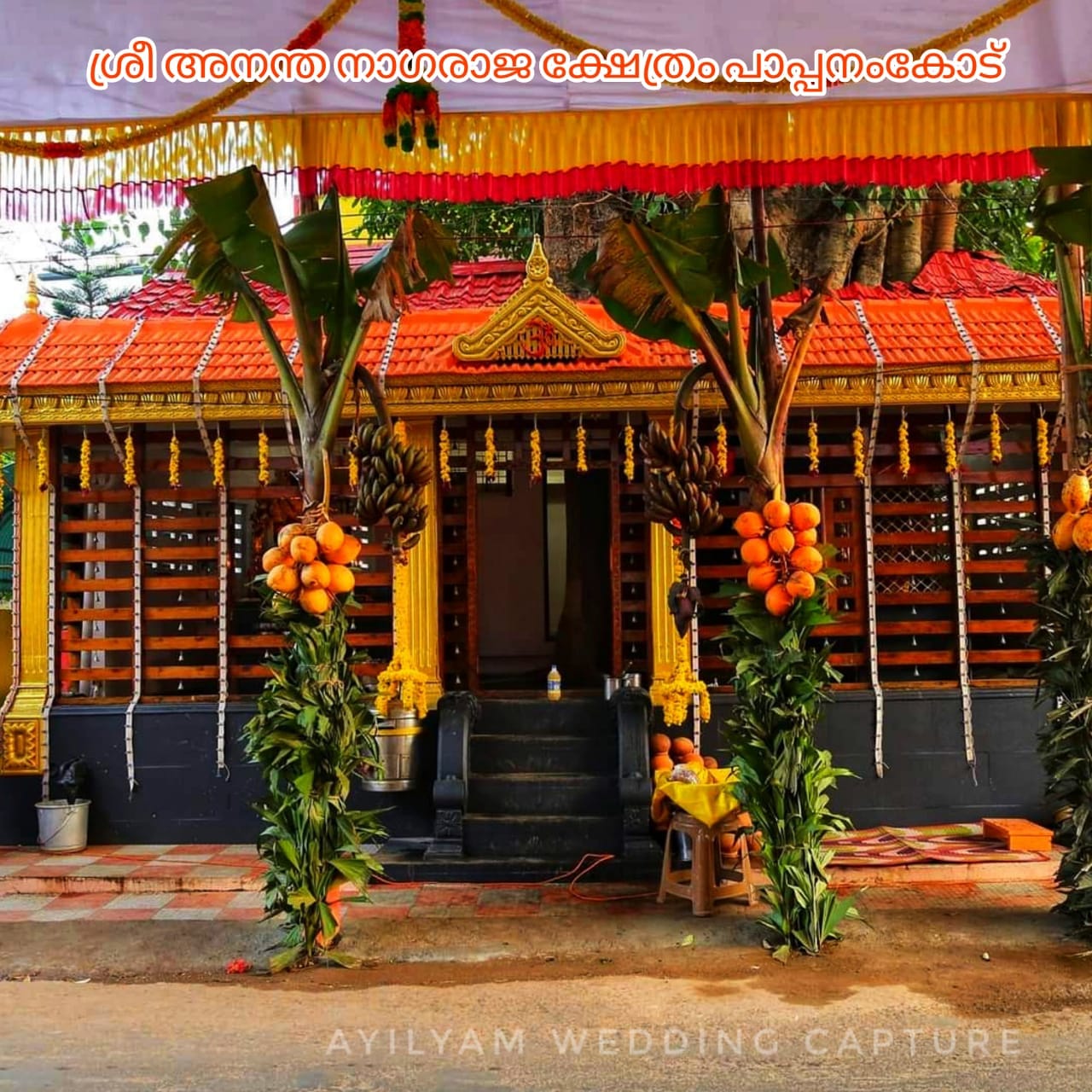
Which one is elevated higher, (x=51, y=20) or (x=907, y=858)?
(x=51, y=20)

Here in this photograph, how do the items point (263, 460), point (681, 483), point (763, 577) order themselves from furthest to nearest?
point (263, 460) < point (681, 483) < point (763, 577)

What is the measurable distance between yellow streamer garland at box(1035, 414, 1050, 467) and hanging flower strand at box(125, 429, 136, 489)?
7.64 metres

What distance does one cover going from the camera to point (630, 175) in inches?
224

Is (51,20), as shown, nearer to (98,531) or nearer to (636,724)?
(98,531)

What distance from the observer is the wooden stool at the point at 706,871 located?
6.46m

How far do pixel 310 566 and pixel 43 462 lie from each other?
3998mm

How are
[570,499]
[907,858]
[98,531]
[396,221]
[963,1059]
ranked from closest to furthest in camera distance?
[963,1059] → [907,858] → [98,531] → [570,499] → [396,221]

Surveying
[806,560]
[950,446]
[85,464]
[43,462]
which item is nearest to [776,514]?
[806,560]

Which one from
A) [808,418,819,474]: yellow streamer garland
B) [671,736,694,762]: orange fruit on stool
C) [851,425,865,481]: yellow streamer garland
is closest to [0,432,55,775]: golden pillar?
[671,736,694,762]: orange fruit on stool

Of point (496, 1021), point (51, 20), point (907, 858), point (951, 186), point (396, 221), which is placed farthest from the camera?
point (396, 221)

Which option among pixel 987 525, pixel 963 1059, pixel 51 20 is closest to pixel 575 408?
pixel 987 525

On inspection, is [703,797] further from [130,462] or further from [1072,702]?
[130,462]

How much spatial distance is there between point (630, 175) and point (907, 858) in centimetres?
517

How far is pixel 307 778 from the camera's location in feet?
18.6
